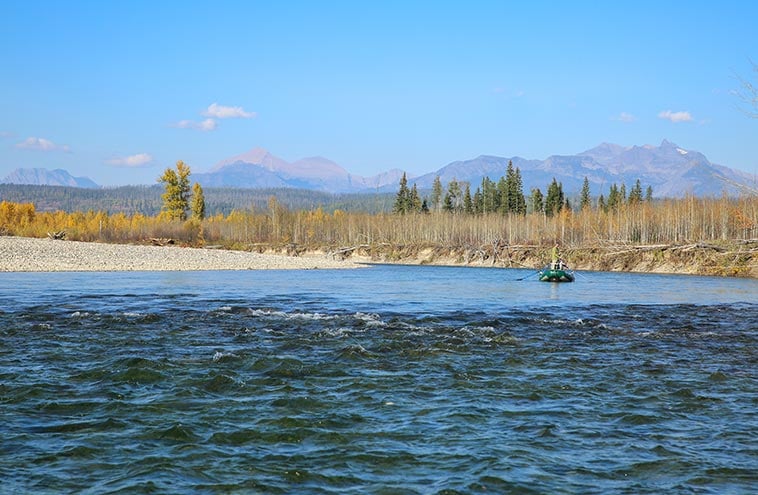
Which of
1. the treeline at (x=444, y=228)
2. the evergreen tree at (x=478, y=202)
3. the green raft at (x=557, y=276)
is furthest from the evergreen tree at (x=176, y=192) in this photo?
the green raft at (x=557, y=276)

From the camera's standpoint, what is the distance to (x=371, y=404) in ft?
41.7

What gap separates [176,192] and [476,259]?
Answer: 230 ft

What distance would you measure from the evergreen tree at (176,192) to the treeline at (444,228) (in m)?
3.76

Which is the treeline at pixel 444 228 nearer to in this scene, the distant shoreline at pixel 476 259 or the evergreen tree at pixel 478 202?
the distant shoreline at pixel 476 259

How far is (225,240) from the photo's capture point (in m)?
141

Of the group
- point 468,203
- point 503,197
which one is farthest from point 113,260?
point 468,203

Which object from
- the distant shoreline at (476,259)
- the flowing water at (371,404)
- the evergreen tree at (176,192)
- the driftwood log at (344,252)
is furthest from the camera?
the evergreen tree at (176,192)

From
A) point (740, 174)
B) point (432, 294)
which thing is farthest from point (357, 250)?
point (740, 174)

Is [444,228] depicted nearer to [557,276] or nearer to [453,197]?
[453,197]

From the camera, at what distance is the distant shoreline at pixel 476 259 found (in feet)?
203

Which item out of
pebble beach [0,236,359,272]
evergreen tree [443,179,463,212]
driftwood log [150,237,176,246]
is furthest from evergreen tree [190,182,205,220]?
pebble beach [0,236,359,272]

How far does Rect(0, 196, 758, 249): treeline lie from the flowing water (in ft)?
223

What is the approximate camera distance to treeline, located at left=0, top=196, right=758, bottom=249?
98.3 meters

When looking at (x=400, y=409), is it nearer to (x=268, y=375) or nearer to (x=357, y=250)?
(x=268, y=375)
